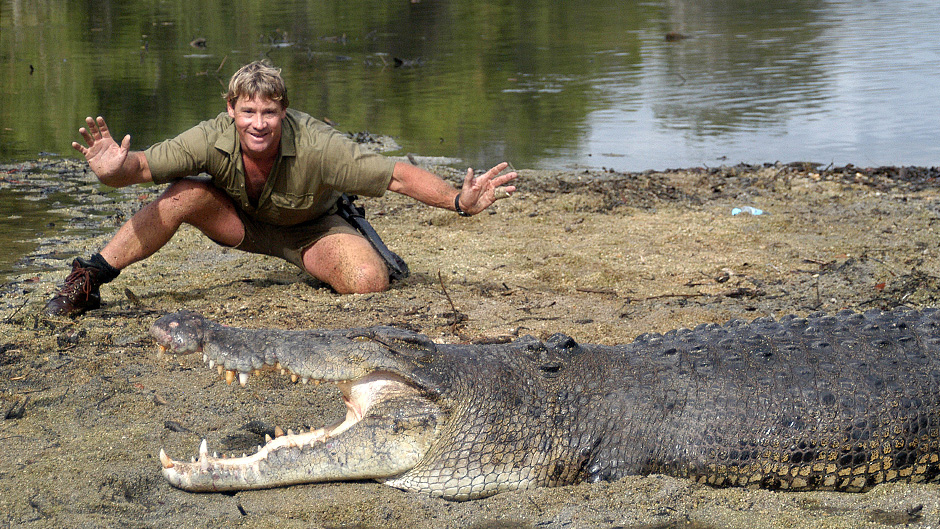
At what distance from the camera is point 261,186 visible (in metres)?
4.41

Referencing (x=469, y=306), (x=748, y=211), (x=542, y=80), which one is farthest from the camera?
(x=542, y=80)

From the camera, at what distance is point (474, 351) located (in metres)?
2.89

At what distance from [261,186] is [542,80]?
8.06 m

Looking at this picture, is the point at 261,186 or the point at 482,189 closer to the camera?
the point at 482,189

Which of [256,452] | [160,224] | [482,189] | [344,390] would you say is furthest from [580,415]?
[160,224]

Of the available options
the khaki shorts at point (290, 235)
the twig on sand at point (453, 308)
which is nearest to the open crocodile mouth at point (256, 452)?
the twig on sand at point (453, 308)

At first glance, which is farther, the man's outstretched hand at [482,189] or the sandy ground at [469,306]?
the man's outstretched hand at [482,189]

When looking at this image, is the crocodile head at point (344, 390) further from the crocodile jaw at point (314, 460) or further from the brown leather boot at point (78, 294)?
the brown leather boot at point (78, 294)

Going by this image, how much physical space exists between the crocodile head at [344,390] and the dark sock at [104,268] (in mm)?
1951

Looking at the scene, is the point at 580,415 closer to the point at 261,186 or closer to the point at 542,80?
the point at 261,186

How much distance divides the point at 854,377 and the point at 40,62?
14763mm

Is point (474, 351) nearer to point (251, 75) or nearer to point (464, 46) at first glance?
point (251, 75)

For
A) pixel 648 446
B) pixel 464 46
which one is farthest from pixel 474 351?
pixel 464 46

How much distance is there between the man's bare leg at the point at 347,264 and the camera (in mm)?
4523
